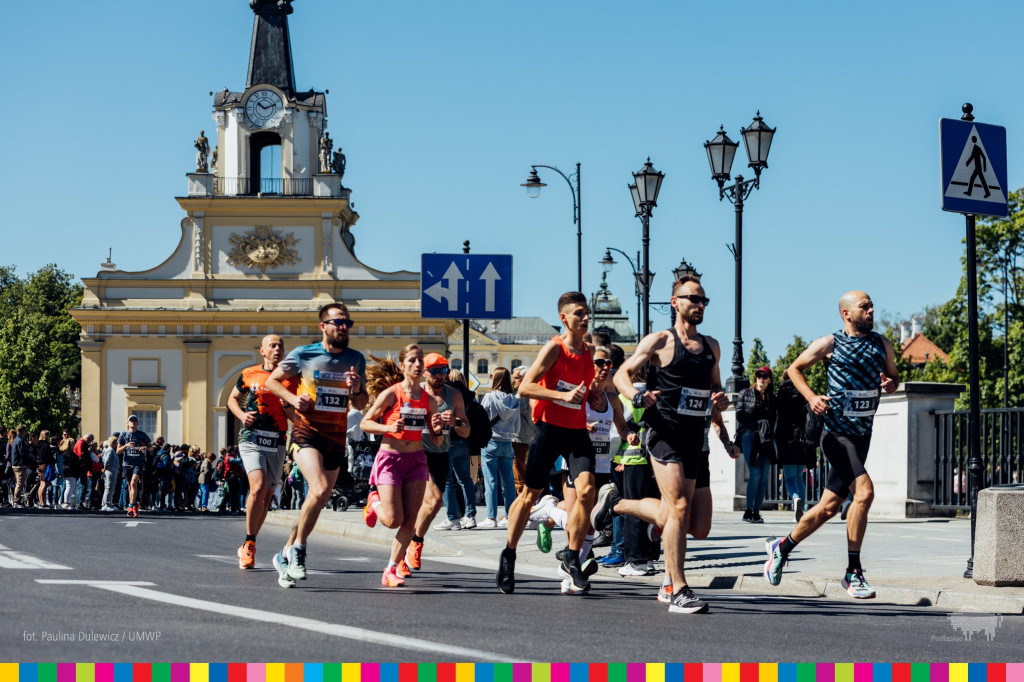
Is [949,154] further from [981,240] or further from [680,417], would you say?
[981,240]

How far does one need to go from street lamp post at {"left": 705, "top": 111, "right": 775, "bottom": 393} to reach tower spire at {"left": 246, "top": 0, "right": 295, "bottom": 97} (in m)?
46.5

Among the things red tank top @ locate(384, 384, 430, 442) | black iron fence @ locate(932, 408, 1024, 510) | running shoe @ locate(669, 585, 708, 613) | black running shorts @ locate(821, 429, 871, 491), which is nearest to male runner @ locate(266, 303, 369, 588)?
red tank top @ locate(384, 384, 430, 442)

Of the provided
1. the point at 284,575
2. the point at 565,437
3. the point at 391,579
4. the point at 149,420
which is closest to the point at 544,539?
the point at 391,579

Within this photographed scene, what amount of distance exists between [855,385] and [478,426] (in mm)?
5109

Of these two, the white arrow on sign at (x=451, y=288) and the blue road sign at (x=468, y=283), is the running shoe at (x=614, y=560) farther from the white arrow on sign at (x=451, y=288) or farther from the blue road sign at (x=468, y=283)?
the white arrow on sign at (x=451, y=288)

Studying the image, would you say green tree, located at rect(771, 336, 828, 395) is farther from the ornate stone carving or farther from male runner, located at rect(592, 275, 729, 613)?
male runner, located at rect(592, 275, 729, 613)

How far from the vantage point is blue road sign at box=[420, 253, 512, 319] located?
18859 millimetres

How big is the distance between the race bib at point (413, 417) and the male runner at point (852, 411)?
2.60 m

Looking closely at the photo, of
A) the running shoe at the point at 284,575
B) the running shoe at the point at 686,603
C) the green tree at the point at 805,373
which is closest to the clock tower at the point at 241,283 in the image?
the green tree at the point at 805,373

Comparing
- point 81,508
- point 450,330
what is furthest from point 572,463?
point 450,330

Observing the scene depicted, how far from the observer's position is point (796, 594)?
34.1ft

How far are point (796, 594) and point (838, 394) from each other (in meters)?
1.44

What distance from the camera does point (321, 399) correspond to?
1044 cm

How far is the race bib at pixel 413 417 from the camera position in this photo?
10.6m
